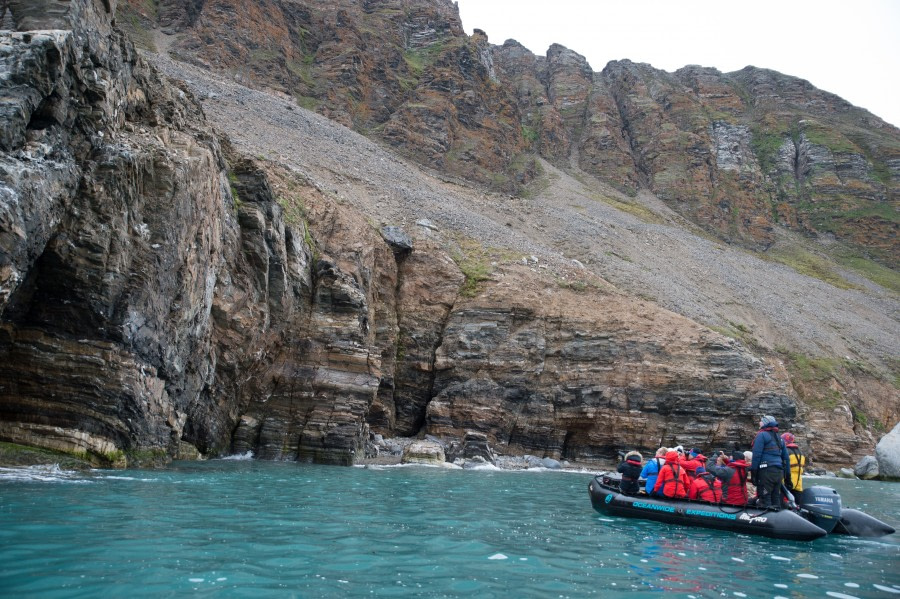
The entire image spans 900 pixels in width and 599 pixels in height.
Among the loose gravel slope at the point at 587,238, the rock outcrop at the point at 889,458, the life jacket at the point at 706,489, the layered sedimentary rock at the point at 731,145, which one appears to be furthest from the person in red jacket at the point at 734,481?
the layered sedimentary rock at the point at 731,145

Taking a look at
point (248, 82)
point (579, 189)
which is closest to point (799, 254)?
point (579, 189)

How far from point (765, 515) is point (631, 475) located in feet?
10.5

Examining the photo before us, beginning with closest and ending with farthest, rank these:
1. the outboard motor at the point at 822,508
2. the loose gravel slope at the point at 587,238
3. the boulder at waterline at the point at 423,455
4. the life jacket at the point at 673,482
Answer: the outboard motor at the point at 822,508 → the life jacket at the point at 673,482 → the boulder at waterline at the point at 423,455 → the loose gravel slope at the point at 587,238

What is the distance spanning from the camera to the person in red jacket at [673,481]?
46.9ft

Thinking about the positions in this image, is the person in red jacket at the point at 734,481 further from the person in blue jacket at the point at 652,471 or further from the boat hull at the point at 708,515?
the person in blue jacket at the point at 652,471

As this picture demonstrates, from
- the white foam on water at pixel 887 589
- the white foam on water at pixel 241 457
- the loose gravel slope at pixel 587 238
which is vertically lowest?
the white foam on water at pixel 241 457

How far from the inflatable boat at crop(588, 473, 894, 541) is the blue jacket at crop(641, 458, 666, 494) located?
302 mm

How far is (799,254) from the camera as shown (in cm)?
9569

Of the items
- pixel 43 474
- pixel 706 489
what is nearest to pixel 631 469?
pixel 706 489

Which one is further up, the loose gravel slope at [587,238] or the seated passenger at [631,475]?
the loose gravel slope at [587,238]

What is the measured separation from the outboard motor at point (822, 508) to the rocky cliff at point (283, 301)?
16.5 metres

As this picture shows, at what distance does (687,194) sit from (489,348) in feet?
265

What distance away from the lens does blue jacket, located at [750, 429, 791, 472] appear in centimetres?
1352

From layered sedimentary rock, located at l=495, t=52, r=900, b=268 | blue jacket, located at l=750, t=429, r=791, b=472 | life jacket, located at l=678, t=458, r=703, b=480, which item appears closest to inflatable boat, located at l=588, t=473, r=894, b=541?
life jacket, located at l=678, t=458, r=703, b=480
